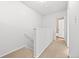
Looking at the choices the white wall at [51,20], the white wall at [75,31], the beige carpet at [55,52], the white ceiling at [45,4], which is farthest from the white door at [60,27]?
the white wall at [75,31]

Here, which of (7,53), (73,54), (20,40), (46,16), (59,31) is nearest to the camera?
(73,54)

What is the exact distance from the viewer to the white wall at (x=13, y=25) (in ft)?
10.7

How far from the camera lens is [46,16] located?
7359 millimetres

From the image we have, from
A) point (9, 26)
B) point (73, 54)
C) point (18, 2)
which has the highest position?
point (18, 2)

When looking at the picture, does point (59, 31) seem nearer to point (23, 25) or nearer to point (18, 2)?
point (23, 25)

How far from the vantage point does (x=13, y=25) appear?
12.5 ft

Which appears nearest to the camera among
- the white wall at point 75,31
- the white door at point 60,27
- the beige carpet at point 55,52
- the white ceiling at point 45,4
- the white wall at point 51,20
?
the white wall at point 75,31

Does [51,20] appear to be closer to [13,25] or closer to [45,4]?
[45,4]

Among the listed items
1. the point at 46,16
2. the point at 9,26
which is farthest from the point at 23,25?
the point at 46,16

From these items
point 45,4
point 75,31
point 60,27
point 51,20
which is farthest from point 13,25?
point 60,27

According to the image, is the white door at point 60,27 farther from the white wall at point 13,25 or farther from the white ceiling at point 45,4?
the white wall at point 13,25

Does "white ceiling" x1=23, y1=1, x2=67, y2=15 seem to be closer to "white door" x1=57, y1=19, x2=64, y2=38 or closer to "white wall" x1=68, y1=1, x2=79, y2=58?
"white wall" x1=68, y1=1, x2=79, y2=58

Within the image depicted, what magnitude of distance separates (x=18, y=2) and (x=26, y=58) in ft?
8.50

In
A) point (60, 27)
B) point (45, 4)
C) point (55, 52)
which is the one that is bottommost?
point (55, 52)
